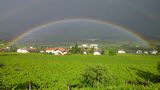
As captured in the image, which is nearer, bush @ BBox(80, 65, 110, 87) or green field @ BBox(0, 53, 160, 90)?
green field @ BBox(0, 53, 160, 90)

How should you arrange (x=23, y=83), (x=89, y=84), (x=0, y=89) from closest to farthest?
(x=0, y=89) < (x=89, y=84) < (x=23, y=83)

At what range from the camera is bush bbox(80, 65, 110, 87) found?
77.0 ft

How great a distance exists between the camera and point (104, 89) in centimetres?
1856

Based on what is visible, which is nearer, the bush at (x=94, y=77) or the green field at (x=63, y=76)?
the green field at (x=63, y=76)

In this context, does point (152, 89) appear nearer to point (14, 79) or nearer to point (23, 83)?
point (23, 83)

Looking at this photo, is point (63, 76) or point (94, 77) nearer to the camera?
point (94, 77)

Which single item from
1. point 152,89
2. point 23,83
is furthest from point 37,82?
point 152,89

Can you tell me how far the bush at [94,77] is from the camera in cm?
2348

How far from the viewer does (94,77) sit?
2364 centimetres

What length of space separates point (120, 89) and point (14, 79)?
12.2m

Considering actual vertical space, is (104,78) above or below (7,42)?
below

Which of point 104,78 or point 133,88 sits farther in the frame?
point 104,78

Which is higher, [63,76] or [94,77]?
[94,77]

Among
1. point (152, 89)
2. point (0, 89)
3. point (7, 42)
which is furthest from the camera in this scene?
point (7, 42)
